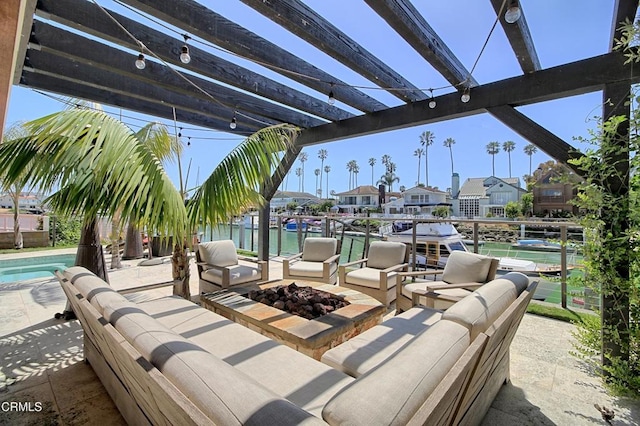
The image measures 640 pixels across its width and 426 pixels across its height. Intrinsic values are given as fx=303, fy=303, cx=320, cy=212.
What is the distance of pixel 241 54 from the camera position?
2.75 m

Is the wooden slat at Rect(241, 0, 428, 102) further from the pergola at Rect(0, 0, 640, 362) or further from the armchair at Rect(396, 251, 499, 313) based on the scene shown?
the armchair at Rect(396, 251, 499, 313)

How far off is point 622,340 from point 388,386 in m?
2.53

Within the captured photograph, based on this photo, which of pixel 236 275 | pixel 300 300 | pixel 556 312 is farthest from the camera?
pixel 236 275

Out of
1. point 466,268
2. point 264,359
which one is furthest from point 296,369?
point 466,268

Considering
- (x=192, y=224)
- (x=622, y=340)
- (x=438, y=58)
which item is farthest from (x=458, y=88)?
(x=192, y=224)

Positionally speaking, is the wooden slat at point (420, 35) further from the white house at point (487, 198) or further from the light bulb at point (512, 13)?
the white house at point (487, 198)

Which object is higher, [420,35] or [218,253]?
[420,35]

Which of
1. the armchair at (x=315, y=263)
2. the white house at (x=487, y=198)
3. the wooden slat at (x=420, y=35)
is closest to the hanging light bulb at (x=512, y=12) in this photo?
the wooden slat at (x=420, y=35)

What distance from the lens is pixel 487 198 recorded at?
28.4 meters

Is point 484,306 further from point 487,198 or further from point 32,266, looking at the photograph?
point 487,198

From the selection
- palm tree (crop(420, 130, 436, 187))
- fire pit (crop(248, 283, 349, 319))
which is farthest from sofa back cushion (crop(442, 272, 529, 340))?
palm tree (crop(420, 130, 436, 187))

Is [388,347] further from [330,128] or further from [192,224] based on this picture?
[330,128]

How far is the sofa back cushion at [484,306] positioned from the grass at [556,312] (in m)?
2.24

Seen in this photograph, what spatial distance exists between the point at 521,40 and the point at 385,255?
2.82 metres
